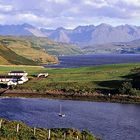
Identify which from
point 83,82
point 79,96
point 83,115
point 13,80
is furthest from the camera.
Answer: point 13,80

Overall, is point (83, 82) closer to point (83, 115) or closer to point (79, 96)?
point (79, 96)

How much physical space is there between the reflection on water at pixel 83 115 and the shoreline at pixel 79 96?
6.41 meters

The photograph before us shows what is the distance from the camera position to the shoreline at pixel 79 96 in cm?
13238

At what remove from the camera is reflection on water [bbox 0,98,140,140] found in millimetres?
85425

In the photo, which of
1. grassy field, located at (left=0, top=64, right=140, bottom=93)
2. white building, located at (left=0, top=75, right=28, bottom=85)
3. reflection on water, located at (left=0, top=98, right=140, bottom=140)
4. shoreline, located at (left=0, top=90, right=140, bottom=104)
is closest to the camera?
reflection on water, located at (left=0, top=98, right=140, bottom=140)

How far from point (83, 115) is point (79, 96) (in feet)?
112

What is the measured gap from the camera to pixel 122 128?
88.3m

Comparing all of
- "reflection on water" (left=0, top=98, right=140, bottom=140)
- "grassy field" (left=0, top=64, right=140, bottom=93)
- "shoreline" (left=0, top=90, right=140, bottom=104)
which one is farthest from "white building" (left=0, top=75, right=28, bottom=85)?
"reflection on water" (left=0, top=98, right=140, bottom=140)

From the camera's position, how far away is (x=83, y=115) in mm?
105562

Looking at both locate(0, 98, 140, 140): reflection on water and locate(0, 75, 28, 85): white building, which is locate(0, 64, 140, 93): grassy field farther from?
locate(0, 98, 140, 140): reflection on water

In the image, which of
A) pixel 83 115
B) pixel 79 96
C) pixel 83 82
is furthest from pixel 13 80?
pixel 83 115

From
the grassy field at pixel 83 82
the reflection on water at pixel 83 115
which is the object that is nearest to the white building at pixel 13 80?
the grassy field at pixel 83 82

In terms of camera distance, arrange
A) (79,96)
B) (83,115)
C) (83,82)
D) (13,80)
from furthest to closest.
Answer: (13,80)
(83,82)
(79,96)
(83,115)

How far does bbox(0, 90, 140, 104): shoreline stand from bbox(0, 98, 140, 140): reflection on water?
21.0 ft
